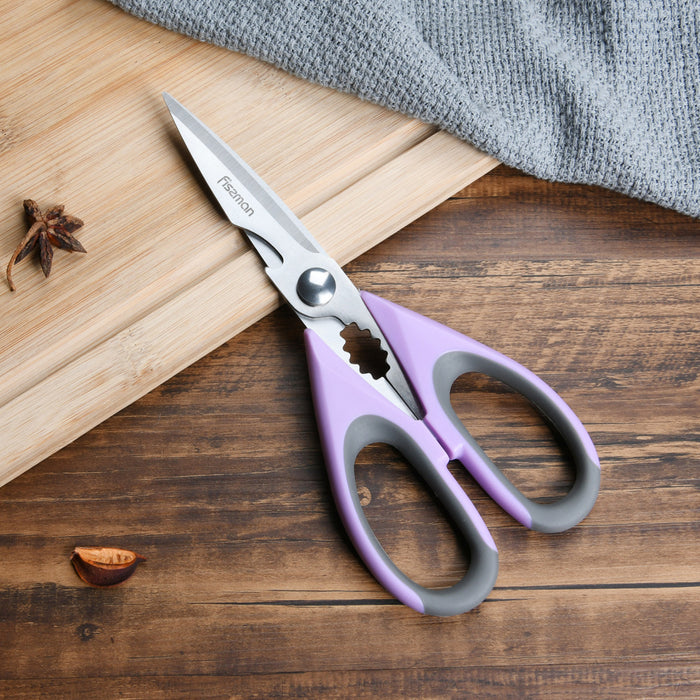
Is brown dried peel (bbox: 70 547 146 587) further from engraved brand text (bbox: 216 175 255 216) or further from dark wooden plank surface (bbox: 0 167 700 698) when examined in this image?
engraved brand text (bbox: 216 175 255 216)

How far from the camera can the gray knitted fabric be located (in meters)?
0.64

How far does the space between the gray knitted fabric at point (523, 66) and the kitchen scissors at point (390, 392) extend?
0.42 feet

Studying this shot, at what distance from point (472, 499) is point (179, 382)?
0.96 ft

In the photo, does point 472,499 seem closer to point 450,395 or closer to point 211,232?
point 450,395

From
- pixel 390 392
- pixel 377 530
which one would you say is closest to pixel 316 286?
pixel 390 392

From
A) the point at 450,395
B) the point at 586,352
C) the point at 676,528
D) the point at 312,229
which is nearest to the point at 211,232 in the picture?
the point at 312,229

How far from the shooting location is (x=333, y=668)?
58 centimetres

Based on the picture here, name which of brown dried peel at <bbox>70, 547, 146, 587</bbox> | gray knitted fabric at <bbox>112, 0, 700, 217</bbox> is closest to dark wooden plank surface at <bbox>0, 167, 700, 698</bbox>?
brown dried peel at <bbox>70, 547, 146, 587</bbox>

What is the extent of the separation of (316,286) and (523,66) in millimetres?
310

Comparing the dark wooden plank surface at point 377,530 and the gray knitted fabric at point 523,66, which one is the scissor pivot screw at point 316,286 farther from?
the gray knitted fabric at point 523,66

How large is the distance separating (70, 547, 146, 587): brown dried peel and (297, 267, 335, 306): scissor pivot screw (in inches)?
10.7

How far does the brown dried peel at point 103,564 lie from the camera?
1.88ft

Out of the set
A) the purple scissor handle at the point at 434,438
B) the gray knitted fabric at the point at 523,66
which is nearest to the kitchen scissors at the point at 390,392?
the purple scissor handle at the point at 434,438

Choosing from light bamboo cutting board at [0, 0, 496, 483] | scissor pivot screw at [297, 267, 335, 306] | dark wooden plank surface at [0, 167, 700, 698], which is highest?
light bamboo cutting board at [0, 0, 496, 483]
